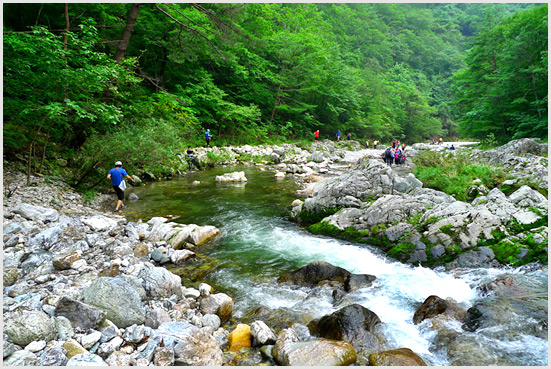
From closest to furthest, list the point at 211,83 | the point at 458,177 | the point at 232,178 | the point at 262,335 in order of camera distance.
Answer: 1. the point at 262,335
2. the point at 458,177
3. the point at 232,178
4. the point at 211,83

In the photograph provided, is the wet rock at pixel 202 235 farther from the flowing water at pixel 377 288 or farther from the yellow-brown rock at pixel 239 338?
the yellow-brown rock at pixel 239 338

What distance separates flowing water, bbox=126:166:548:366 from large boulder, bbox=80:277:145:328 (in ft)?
4.92

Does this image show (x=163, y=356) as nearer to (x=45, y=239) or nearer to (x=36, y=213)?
(x=45, y=239)

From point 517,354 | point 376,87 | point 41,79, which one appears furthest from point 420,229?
point 376,87

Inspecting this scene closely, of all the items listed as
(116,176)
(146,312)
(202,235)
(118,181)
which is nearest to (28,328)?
(146,312)

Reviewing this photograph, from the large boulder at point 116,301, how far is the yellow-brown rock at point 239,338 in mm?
1160

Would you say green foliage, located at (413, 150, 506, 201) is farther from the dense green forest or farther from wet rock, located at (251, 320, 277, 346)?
the dense green forest

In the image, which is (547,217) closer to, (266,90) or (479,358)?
(479,358)

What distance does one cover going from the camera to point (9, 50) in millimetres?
6414

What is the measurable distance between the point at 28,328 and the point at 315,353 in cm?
302

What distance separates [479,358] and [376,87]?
4695 cm

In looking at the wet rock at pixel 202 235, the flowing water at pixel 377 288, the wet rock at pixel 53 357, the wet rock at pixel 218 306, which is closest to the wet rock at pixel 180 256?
the flowing water at pixel 377 288

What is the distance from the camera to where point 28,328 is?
286 cm

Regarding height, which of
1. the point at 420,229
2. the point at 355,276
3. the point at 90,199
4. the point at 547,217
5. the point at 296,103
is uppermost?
the point at 296,103
